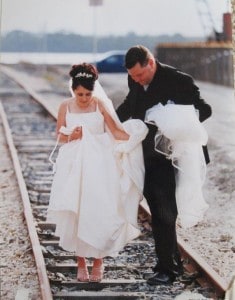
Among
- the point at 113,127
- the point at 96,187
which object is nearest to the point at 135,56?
the point at 113,127

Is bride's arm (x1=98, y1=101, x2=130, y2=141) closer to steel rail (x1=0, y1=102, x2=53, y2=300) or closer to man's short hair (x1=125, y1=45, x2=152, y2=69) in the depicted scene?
man's short hair (x1=125, y1=45, x2=152, y2=69)

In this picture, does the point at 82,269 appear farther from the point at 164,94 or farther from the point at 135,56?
the point at 135,56

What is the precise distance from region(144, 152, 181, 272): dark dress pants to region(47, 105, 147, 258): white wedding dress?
5cm

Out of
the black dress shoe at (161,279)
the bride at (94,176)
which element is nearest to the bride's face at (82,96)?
the bride at (94,176)

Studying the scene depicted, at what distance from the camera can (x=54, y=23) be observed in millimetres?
4164

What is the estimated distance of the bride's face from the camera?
3703 millimetres

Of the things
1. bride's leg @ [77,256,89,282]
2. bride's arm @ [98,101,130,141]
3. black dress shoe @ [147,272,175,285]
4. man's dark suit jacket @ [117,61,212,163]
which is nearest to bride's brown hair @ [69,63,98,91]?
bride's arm @ [98,101,130,141]

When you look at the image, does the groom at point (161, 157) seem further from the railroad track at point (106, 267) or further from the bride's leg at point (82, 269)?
the bride's leg at point (82, 269)

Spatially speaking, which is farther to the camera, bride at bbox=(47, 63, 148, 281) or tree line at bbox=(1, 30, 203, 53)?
tree line at bbox=(1, 30, 203, 53)

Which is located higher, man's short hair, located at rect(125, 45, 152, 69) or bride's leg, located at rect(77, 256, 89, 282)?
man's short hair, located at rect(125, 45, 152, 69)

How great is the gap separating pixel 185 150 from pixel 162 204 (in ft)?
0.93

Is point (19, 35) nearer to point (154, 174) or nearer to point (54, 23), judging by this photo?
point (54, 23)

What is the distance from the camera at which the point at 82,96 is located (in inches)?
146

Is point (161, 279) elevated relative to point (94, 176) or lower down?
lower down
